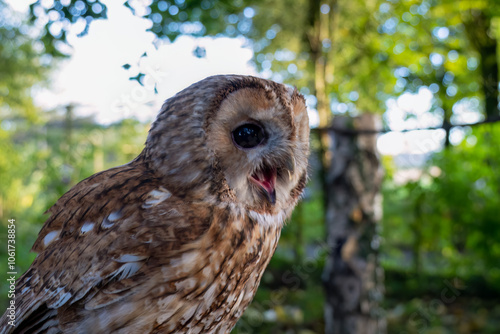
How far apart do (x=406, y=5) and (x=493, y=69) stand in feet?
5.67

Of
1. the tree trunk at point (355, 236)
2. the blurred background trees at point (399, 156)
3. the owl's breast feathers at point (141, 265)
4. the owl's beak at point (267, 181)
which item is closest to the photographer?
the owl's breast feathers at point (141, 265)

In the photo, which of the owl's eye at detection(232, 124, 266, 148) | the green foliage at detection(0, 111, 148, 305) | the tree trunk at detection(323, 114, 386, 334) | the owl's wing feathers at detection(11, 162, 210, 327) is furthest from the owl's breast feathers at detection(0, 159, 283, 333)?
the green foliage at detection(0, 111, 148, 305)

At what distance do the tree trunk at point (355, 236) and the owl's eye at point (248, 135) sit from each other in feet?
5.38

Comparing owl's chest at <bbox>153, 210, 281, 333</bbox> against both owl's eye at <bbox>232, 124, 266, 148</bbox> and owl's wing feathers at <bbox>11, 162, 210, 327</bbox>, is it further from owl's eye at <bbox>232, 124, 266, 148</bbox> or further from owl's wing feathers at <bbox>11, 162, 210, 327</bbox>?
owl's eye at <bbox>232, 124, 266, 148</bbox>

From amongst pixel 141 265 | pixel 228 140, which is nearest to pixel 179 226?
pixel 141 265

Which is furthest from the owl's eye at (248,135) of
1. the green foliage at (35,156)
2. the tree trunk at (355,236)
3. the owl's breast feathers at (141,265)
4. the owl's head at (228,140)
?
the green foliage at (35,156)

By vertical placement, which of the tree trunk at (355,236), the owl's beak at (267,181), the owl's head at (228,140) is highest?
the owl's head at (228,140)

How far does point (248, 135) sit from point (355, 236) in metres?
1.83

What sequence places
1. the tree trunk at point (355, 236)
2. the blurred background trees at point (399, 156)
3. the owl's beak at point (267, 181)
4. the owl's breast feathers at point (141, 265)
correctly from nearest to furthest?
1. the owl's breast feathers at point (141, 265)
2. the owl's beak at point (267, 181)
3. the tree trunk at point (355, 236)
4. the blurred background trees at point (399, 156)

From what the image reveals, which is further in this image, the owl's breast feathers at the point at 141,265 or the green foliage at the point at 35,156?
Result: the green foliage at the point at 35,156

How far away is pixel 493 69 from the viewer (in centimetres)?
512

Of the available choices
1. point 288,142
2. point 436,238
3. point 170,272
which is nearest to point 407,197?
point 436,238

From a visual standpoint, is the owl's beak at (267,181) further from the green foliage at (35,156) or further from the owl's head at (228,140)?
the green foliage at (35,156)

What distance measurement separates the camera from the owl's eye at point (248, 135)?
3.51 feet
